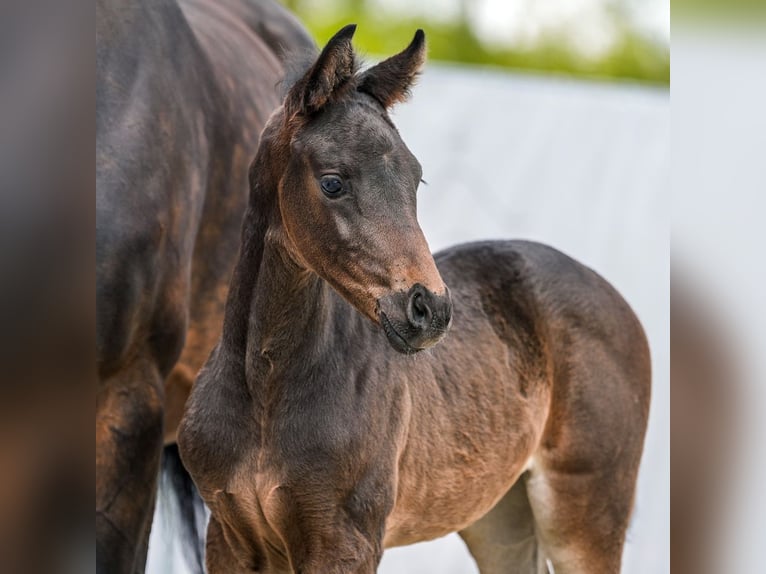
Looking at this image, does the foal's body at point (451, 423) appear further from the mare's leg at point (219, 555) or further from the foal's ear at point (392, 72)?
the foal's ear at point (392, 72)

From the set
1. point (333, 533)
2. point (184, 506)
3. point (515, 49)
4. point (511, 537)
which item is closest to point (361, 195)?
point (333, 533)

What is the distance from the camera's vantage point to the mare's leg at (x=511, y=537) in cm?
242

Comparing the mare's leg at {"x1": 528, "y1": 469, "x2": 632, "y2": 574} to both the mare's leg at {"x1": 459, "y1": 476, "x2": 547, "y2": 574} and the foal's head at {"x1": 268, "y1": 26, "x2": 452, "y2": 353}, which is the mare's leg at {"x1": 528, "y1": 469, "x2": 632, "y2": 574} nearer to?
the mare's leg at {"x1": 459, "y1": 476, "x2": 547, "y2": 574}

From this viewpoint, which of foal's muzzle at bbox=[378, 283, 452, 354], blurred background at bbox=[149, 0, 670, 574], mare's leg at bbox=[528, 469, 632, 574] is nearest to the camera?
foal's muzzle at bbox=[378, 283, 452, 354]

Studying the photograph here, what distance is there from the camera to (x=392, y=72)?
5.81 feet

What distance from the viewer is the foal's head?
161 cm

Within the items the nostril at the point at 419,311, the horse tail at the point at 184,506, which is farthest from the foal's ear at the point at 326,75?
the horse tail at the point at 184,506

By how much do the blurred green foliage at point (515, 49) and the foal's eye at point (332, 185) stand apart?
5882mm

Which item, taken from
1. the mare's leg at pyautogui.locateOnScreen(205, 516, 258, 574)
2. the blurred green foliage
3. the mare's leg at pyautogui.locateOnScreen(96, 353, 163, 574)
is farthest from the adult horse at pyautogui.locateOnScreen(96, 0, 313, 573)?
the blurred green foliage

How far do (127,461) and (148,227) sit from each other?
0.44 metres

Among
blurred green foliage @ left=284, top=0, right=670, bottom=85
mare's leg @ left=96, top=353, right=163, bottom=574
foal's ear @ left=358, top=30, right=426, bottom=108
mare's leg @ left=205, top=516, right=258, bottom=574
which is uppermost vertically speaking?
blurred green foliage @ left=284, top=0, right=670, bottom=85
